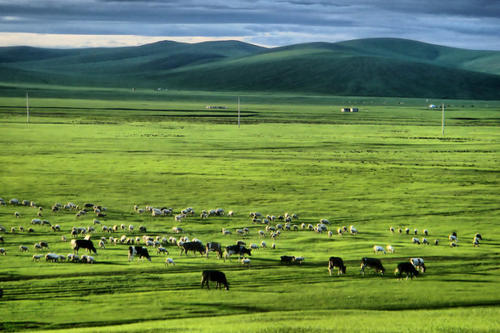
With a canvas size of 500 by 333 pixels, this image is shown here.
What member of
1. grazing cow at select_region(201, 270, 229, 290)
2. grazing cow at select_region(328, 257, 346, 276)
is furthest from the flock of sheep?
grazing cow at select_region(201, 270, 229, 290)

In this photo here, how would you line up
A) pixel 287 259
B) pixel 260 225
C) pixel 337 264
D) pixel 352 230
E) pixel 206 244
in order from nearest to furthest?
pixel 337 264 → pixel 287 259 → pixel 206 244 → pixel 352 230 → pixel 260 225

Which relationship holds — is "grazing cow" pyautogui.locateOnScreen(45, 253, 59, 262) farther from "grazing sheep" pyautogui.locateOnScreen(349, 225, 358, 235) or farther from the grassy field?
"grazing sheep" pyautogui.locateOnScreen(349, 225, 358, 235)

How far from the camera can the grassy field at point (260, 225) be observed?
931 inches

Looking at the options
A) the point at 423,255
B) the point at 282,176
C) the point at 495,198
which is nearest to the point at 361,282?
the point at 423,255

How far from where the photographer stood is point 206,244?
104 ft

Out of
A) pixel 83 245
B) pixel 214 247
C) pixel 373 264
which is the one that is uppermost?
pixel 83 245

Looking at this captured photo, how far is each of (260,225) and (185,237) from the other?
276 inches

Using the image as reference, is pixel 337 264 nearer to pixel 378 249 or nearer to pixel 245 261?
pixel 245 261

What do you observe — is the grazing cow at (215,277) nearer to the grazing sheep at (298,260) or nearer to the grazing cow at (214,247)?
the grazing sheep at (298,260)

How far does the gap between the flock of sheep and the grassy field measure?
0.46 meters

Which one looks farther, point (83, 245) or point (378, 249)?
point (378, 249)

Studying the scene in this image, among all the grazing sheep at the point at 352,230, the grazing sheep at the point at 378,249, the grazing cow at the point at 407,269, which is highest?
the grazing sheep at the point at 352,230

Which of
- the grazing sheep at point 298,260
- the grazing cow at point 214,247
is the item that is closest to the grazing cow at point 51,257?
the grazing cow at point 214,247

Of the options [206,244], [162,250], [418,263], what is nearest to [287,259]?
[206,244]
